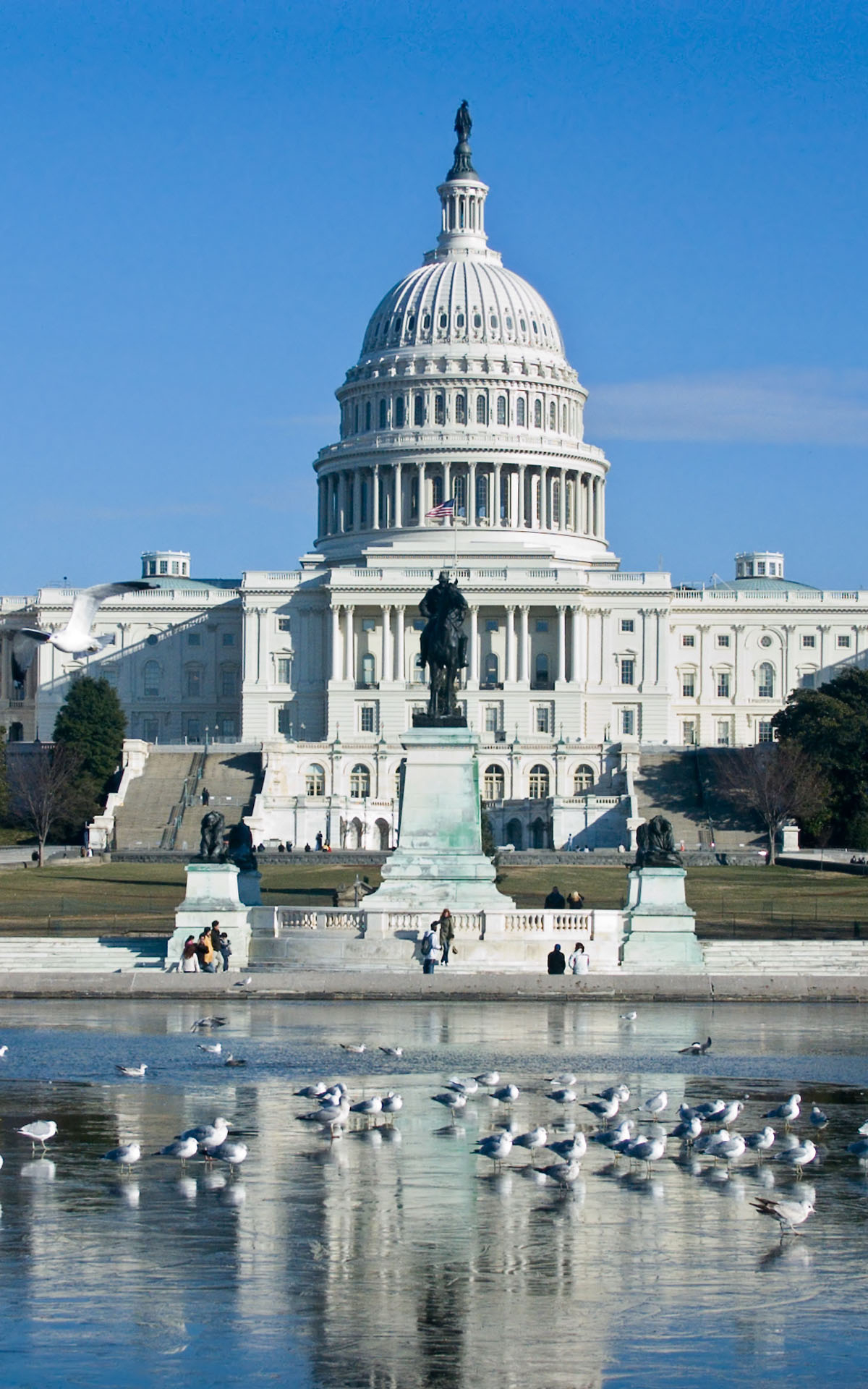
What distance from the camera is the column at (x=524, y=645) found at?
16212 centimetres

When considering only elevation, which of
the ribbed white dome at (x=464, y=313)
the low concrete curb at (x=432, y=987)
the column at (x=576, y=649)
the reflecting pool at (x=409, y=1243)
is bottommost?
the reflecting pool at (x=409, y=1243)

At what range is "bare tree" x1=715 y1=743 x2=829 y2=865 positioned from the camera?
116000 millimetres

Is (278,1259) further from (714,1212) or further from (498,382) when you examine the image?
(498,382)

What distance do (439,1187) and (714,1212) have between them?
2.70 m

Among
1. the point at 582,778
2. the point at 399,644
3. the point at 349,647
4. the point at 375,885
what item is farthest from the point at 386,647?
the point at 375,885

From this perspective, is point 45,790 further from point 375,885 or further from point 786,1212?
point 786,1212

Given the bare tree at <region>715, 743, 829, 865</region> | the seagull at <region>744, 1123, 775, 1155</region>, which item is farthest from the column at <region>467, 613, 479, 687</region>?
the seagull at <region>744, 1123, 775, 1155</region>

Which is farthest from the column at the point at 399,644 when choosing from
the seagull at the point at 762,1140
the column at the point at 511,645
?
the seagull at the point at 762,1140

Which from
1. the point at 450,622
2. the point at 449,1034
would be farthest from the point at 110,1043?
the point at 450,622

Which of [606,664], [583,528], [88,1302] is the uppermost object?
[583,528]

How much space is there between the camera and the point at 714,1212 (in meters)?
20.6

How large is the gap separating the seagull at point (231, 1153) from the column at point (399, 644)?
139464mm

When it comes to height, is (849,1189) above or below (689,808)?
below

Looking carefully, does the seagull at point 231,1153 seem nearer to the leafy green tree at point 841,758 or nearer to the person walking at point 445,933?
the person walking at point 445,933
